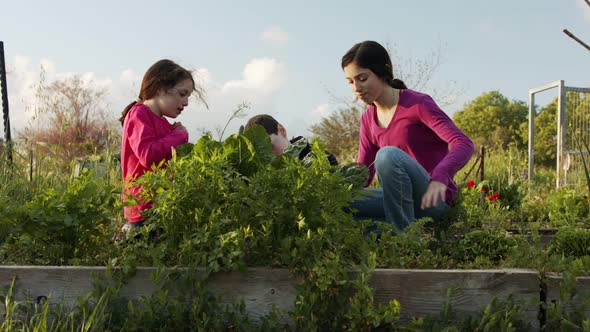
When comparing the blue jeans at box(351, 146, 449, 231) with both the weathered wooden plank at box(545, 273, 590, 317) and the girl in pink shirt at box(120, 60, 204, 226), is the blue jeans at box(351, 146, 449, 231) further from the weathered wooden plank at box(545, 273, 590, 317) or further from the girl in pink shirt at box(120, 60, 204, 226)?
the girl in pink shirt at box(120, 60, 204, 226)

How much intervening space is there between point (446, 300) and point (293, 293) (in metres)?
0.58

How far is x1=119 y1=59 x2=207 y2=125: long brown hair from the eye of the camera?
128 inches

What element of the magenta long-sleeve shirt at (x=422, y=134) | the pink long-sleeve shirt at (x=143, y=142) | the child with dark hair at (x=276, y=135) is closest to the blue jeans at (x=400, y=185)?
the magenta long-sleeve shirt at (x=422, y=134)

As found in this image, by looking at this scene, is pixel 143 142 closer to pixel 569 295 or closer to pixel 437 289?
pixel 437 289

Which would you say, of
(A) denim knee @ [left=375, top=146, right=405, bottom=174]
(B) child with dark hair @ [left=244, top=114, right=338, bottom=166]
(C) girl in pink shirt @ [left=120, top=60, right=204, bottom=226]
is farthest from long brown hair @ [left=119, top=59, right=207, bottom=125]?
(A) denim knee @ [left=375, top=146, right=405, bottom=174]

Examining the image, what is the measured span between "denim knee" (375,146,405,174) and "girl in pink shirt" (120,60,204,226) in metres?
1.12

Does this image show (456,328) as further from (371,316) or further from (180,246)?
(180,246)

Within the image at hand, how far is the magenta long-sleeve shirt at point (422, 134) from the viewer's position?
2.81m

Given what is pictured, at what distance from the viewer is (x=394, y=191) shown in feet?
9.04

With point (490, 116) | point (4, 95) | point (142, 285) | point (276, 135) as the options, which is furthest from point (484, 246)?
point (490, 116)

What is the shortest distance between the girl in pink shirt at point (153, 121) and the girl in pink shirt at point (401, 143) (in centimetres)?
101

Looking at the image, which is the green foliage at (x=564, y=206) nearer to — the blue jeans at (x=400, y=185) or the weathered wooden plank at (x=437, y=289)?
the blue jeans at (x=400, y=185)

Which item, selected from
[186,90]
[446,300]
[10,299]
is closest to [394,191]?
[446,300]

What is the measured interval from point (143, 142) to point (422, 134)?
→ 1561 millimetres
